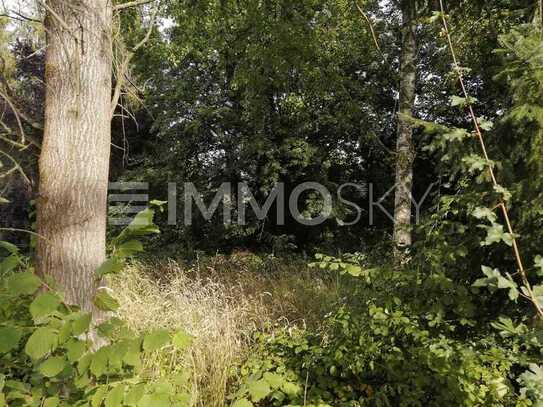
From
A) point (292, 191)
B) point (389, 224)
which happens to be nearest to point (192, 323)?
point (292, 191)

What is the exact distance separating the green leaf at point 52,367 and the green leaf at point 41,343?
4cm

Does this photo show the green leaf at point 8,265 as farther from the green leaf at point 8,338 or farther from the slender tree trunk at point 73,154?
the slender tree trunk at point 73,154

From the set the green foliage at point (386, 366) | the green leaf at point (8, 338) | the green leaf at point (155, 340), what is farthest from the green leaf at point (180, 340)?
the green leaf at point (8, 338)

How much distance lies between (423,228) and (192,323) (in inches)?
73.0

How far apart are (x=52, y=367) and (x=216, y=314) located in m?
1.92

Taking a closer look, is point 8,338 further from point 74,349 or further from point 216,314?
point 216,314

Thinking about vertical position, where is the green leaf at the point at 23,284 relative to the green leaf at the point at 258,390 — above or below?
above

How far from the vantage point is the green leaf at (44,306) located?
4.85 ft

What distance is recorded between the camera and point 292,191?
869 cm

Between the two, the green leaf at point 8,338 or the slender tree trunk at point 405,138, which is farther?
the slender tree trunk at point 405,138

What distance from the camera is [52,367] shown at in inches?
58.6

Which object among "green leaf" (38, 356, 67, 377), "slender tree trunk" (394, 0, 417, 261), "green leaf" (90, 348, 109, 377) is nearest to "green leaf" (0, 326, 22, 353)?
"green leaf" (38, 356, 67, 377)

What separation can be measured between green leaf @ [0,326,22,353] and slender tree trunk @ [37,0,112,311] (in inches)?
27.1

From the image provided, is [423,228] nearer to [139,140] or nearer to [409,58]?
[409,58]
